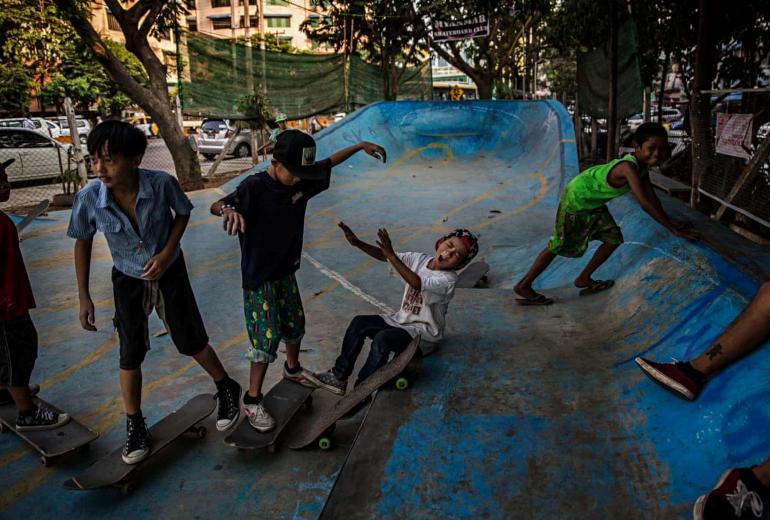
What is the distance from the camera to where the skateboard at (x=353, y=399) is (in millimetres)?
3000

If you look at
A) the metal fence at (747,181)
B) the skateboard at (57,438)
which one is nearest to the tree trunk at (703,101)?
the metal fence at (747,181)

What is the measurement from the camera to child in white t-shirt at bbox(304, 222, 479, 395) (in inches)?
126

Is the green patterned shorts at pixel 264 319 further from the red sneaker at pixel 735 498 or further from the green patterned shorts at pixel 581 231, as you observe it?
the green patterned shorts at pixel 581 231

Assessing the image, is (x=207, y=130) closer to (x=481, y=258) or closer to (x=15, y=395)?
(x=481, y=258)

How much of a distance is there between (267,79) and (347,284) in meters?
9.11

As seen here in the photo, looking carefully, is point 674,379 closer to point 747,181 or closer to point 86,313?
point 86,313

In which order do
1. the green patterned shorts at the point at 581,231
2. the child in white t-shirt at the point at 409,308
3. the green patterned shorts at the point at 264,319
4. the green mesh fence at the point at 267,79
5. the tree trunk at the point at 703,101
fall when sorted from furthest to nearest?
the green mesh fence at the point at 267,79 → the tree trunk at the point at 703,101 → the green patterned shorts at the point at 581,231 → the child in white t-shirt at the point at 409,308 → the green patterned shorts at the point at 264,319

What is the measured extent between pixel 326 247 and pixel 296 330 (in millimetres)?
4113

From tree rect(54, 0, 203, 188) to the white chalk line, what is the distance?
20.9 ft

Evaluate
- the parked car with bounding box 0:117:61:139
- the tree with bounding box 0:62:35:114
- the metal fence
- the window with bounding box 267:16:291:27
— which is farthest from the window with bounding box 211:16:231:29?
the metal fence

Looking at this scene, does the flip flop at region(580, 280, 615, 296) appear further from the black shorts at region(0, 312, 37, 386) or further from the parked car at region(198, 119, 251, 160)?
the parked car at region(198, 119, 251, 160)

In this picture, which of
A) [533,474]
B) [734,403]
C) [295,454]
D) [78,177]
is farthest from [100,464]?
[78,177]

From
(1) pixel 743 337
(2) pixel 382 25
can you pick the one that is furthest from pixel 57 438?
(2) pixel 382 25

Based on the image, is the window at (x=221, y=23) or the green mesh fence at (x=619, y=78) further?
the window at (x=221, y=23)
